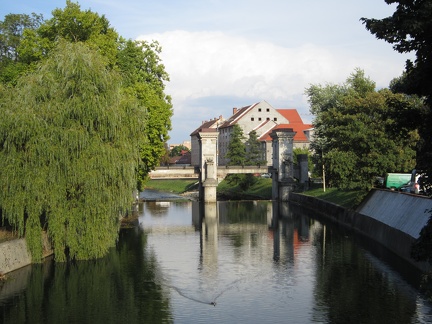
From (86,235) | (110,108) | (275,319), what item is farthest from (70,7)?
(275,319)

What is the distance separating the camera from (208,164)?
72938 mm

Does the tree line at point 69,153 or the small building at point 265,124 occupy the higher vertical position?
the small building at point 265,124

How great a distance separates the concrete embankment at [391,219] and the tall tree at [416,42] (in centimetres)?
1311

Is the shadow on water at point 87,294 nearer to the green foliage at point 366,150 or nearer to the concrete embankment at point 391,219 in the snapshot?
the concrete embankment at point 391,219

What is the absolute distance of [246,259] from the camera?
1318 inches

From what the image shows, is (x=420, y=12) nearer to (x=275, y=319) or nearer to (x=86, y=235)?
(x=275, y=319)

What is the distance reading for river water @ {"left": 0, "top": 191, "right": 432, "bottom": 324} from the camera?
71.4 feet

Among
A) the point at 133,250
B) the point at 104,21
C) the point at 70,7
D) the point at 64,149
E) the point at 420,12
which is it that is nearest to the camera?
the point at 420,12

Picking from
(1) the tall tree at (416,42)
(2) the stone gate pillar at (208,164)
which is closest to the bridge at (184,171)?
(2) the stone gate pillar at (208,164)

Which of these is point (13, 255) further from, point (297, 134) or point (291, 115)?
point (291, 115)

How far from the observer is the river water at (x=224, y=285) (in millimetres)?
21750

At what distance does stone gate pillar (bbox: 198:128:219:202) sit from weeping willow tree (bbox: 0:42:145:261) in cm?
4162

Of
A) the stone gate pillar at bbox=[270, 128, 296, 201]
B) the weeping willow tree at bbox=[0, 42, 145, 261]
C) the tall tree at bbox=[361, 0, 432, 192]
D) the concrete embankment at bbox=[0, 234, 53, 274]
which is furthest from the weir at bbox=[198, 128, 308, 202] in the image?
the tall tree at bbox=[361, 0, 432, 192]

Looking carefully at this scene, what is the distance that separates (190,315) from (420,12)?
12489 millimetres
